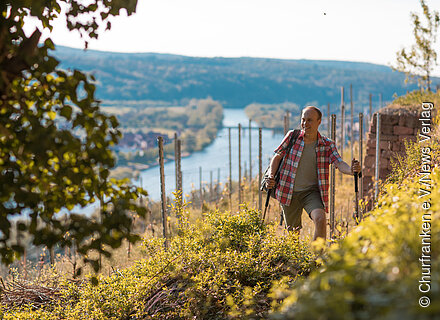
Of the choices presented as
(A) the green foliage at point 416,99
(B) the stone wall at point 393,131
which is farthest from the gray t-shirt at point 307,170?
(A) the green foliage at point 416,99

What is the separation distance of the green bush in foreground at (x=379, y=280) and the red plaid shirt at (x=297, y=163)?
2330 mm

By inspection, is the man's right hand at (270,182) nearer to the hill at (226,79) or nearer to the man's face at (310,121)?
the man's face at (310,121)

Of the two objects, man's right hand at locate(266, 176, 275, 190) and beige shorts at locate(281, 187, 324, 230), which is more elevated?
man's right hand at locate(266, 176, 275, 190)

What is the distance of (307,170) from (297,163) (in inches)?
5.3

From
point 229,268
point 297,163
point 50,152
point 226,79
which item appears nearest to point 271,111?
point 226,79

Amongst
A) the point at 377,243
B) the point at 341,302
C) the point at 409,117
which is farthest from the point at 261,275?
the point at 409,117

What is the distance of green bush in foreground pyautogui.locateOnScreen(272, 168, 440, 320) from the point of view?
3.50ft

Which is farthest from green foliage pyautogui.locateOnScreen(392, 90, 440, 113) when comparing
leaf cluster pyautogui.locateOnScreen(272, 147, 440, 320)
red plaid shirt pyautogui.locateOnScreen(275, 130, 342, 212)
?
leaf cluster pyautogui.locateOnScreen(272, 147, 440, 320)

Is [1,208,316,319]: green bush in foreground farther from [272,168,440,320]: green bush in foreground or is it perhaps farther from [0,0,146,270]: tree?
[272,168,440,320]: green bush in foreground

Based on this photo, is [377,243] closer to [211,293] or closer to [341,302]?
[341,302]

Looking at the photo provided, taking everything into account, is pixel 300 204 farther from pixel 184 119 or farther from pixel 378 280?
pixel 184 119

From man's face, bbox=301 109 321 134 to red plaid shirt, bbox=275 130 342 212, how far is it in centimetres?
8

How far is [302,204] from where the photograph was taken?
407cm

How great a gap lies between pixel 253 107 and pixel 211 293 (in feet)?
250
